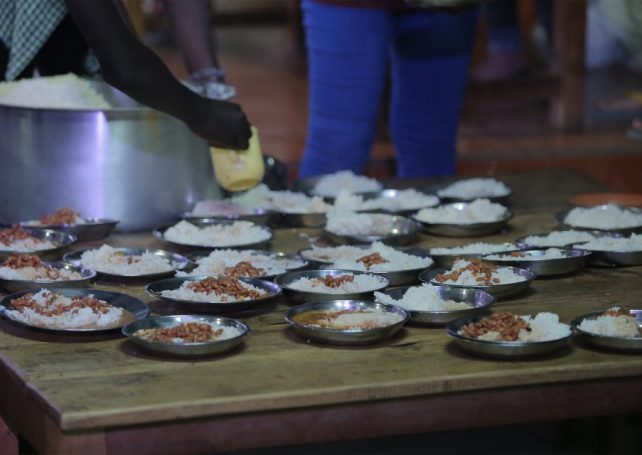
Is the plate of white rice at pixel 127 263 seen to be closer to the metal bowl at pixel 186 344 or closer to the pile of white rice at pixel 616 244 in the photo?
the metal bowl at pixel 186 344

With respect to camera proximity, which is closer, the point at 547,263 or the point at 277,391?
the point at 277,391

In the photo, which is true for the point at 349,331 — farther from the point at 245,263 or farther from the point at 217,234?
the point at 217,234

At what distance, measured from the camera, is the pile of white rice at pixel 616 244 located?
2156mm

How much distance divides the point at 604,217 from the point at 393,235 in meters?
0.46

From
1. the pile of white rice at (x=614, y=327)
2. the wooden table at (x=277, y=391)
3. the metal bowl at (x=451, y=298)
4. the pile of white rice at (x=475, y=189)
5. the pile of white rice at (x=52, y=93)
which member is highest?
the pile of white rice at (x=52, y=93)

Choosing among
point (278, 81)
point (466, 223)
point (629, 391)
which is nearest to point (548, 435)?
point (466, 223)

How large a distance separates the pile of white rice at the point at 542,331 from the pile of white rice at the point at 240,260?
0.50m

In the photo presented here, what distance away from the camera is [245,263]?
6.57ft

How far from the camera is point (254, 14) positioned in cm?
1077

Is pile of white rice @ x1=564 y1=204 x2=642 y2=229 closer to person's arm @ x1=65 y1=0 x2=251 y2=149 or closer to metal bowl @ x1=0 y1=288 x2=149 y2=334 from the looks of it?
person's arm @ x1=65 y1=0 x2=251 y2=149

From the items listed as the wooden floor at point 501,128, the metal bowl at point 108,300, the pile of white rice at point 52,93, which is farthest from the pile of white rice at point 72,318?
Result: the wooden floor at point 501,128

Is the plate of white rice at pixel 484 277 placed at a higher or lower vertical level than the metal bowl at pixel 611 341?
higher

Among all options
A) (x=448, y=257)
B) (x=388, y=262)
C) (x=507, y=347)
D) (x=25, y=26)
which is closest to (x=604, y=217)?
(x=448, y=257)

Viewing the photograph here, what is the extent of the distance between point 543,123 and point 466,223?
3.32 metres
